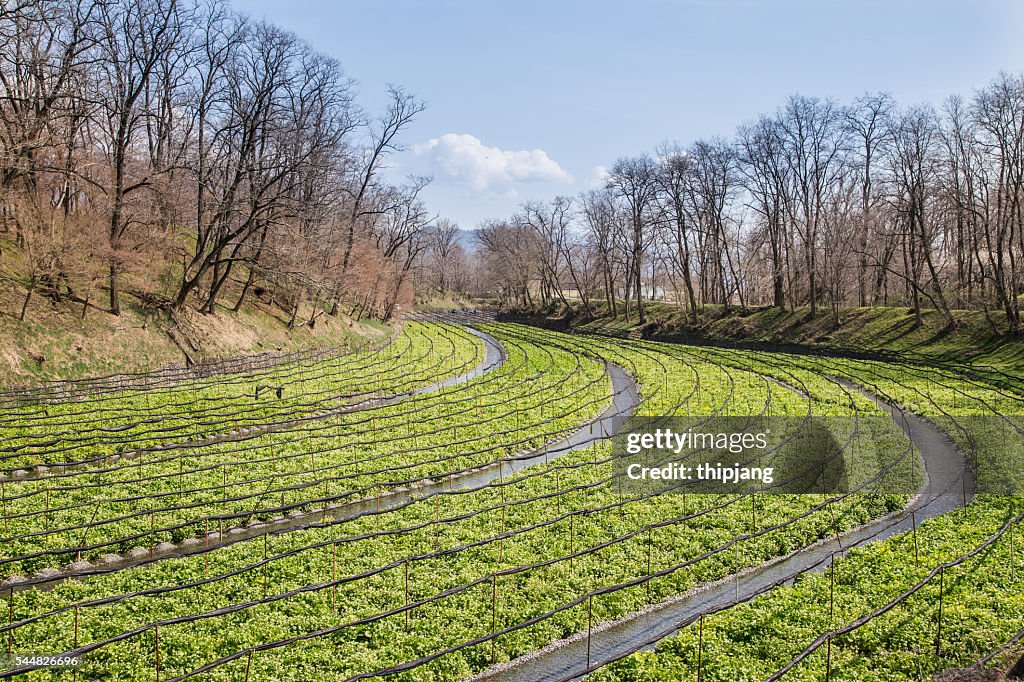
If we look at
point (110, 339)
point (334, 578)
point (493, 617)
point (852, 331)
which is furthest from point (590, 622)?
point (852, 331)

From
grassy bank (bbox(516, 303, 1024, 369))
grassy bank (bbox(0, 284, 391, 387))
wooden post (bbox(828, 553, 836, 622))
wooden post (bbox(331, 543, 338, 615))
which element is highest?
grassy bank (bbox(0, 284, 391, 387))

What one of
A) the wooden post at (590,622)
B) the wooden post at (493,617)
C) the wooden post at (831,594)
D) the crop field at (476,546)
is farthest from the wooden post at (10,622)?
the wooden post at (831,594)

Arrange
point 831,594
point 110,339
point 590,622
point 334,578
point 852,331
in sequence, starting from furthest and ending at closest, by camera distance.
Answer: point 852,331 < point 110,339 < point 334,578 < point 831,594 < point 590,622

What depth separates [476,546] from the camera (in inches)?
569

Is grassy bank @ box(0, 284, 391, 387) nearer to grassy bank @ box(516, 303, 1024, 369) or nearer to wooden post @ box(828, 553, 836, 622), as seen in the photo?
wooden post @ box(828, 553, 836, 622)

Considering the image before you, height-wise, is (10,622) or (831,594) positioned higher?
(10,622)

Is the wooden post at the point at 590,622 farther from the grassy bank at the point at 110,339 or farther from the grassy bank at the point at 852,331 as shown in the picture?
the grassy bank at the point at 852,331

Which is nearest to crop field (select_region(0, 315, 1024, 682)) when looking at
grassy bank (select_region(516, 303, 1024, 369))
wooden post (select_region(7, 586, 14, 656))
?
wooden post (select_region(7, 586, 14, 656))

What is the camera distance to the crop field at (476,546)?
10414 mm

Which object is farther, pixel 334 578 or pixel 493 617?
pixel 334 578

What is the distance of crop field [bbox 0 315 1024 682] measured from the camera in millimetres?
10414

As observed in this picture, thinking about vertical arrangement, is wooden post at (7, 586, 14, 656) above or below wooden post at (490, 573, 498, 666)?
above

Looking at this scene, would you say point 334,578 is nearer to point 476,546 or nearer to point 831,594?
point 476,546

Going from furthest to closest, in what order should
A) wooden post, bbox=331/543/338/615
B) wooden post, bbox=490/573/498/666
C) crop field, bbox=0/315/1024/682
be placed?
wooden post, bbox=331/543/338/615 → wooden post, bbox=490/573/498/666 → crop field, bbox=0/315/1024/682
